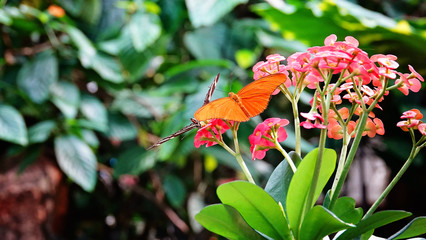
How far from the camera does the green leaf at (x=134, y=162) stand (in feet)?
5.79

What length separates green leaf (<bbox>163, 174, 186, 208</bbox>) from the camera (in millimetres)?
1833

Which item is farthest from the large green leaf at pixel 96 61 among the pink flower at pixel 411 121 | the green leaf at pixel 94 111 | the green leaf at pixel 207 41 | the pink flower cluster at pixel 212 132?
the pink flower at pixel 411 121

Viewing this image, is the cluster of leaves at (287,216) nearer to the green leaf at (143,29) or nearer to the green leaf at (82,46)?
the green leaf at (143,29)

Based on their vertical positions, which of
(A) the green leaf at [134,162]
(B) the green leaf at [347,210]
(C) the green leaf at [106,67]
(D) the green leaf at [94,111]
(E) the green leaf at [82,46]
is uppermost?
(B) the green leaf at [347,210]

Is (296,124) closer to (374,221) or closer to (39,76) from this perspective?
(374,221)

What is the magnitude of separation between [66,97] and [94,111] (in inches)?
5.0

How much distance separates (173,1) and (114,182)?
0.95 meters

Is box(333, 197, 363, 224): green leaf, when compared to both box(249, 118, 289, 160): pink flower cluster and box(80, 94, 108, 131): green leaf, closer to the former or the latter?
box(249, 118, 289, 160): pink flower cluster

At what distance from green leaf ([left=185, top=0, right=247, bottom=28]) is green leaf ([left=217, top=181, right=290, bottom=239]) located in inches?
44.3

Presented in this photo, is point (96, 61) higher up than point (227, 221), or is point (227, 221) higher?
point (227, 221)

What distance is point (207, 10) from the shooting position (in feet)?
5.03

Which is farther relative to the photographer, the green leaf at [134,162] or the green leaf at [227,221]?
the green leaf at [134,162]

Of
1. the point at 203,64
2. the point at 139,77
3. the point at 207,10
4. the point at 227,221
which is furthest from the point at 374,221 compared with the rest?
the point at 139,77

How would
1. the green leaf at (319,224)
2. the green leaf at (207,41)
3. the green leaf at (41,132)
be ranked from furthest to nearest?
the green leaf at (207,41)
the green leaf at (41,132)
the green leaf at (319,224)
